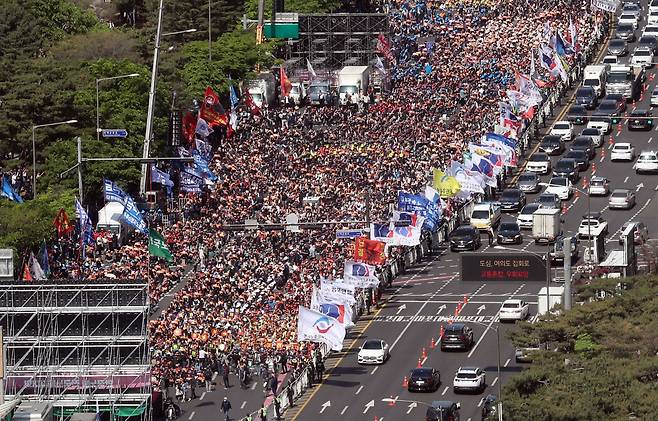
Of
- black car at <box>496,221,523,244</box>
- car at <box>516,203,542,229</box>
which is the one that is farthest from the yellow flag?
black car at <box>496,221,523,244</box>

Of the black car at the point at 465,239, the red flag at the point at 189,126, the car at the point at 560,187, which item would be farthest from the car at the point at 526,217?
the red flag at the point at 189,126

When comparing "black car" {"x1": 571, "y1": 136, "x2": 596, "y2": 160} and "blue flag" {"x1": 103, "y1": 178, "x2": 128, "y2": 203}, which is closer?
"blue flag" {"x1": 103, "y1": 178, "x2": 128, "y2": 203}

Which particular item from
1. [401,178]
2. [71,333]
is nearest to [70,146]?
[401,178]

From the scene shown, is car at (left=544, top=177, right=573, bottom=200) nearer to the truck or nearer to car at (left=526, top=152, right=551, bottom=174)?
car at (left=526, top=152, right=551, bottom=174)

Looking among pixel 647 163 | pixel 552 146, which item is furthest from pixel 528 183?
pixel 647 163

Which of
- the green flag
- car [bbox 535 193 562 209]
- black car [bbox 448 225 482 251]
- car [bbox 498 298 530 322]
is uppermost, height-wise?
the green flag

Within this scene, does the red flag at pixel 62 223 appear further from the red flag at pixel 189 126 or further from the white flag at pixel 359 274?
the red flag at pixel 189 126

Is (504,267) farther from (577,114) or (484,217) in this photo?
(577,114)
